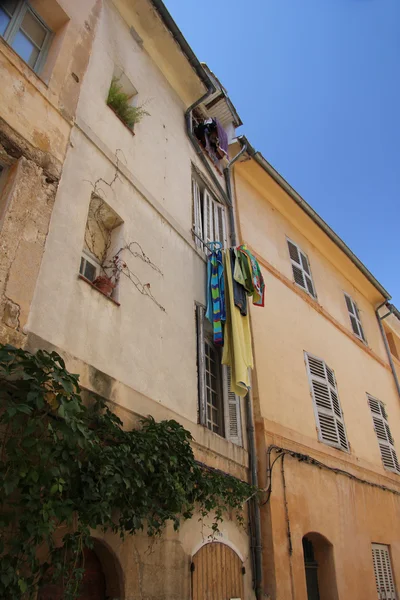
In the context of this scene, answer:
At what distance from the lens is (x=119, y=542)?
14.0ft

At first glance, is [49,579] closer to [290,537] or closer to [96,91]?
[290,537]

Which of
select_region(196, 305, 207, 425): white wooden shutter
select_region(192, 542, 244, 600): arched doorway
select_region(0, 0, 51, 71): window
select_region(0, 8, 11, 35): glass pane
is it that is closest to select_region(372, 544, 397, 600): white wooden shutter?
select_region(192, 542, 244, 600): arched doorway

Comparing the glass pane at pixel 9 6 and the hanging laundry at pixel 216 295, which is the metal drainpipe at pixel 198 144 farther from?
the glass pane at pixel 9 6

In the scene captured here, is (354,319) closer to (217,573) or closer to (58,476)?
(217,573)

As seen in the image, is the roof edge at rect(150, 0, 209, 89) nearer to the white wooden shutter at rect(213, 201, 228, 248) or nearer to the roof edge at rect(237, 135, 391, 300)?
the roof edge at rect(237, 135, 391, 300)

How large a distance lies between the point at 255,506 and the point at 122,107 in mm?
5938

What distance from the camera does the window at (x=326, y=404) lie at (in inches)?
341

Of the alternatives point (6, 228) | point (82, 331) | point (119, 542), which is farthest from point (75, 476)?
point (6, 228)

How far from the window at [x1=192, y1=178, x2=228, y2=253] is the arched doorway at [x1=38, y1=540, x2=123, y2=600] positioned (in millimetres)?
4723

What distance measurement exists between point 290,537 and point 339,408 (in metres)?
3.62

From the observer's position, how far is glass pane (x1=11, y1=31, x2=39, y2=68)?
5.47 m

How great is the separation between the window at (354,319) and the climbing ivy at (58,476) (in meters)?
9.48

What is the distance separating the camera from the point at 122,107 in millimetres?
6969

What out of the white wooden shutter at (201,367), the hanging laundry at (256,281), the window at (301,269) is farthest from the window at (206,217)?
the window at (301,269)
